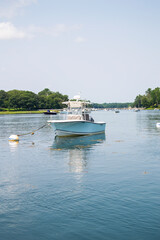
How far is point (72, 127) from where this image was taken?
132 feet

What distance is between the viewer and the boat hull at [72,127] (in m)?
39.2

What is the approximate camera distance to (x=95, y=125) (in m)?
43.5

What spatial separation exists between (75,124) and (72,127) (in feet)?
2.24

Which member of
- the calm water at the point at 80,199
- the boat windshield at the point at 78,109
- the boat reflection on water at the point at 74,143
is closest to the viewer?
the calm water at the point at 80,199

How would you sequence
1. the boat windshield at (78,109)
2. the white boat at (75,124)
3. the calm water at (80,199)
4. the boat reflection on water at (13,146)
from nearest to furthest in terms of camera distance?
the calm water at (80,199)
the boat reflection on water at (13,146)
the white boat at (75,124)
the boat windshield at (78,109)

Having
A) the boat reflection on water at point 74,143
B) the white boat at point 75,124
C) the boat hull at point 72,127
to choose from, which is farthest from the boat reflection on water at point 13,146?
the boat hull at point 72,127

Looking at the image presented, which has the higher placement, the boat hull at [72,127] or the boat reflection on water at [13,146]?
the boat hull at [72,127]

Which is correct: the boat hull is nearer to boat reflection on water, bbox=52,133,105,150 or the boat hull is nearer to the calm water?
boat reflection on water, bbox=52,133,105,150

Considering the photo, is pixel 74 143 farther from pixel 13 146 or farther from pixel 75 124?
pixel 13 146

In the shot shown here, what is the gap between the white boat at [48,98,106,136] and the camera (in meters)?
39.4

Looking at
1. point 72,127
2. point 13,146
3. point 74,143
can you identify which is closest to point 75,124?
point 72,127

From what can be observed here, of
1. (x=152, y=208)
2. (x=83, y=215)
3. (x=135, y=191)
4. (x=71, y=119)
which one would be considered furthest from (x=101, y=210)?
(x=71, y=119)

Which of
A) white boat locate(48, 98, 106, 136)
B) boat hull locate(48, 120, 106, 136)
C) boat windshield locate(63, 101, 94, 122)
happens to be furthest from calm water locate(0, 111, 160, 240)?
boat windshield locate(63, 101, 94, 122)

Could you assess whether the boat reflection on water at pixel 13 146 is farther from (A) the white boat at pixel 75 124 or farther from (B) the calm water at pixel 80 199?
(B) the calm water at pixel 80 199
